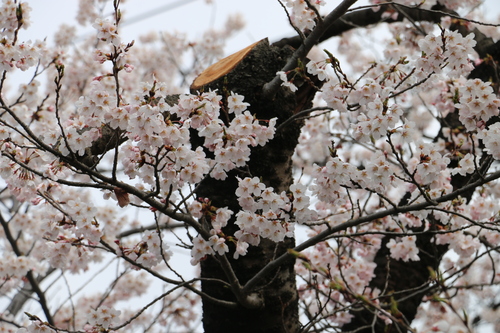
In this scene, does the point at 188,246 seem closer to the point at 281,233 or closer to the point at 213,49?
the point at 281,233

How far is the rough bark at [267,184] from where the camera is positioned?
232cm

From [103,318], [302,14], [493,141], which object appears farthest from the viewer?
[302,14]

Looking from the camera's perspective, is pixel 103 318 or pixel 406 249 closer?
pixel 103 318

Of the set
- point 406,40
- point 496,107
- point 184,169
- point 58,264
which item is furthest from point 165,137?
point 406,40

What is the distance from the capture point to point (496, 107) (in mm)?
2006

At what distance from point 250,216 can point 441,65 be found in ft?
3.73

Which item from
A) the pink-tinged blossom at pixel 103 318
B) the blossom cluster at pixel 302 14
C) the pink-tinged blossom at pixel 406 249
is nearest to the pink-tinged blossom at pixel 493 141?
the blossom cluster at pixel 302 14

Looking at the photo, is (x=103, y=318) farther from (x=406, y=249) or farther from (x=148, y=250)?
(x=406, y=249)

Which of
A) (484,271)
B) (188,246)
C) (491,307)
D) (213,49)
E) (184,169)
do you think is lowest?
(188,246)

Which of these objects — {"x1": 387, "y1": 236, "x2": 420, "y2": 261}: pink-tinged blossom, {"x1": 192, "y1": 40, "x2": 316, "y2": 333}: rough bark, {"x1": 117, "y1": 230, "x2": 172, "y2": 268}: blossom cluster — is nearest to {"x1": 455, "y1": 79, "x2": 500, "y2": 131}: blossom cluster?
{"x1": 192, "y1": 40, "x2": 316, "y2": 333}: rough bark

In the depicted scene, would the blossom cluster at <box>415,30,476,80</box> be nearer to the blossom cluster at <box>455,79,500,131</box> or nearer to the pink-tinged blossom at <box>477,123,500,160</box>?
the blossom cluster at <box>455,79,500,131</box>

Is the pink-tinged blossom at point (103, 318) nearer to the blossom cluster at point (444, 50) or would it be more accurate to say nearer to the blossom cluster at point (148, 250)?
the blossom cluster at point (148, 250)

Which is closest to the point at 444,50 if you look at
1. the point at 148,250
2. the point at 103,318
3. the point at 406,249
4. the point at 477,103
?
the point at 477,103

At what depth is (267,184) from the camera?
2377 millimetres
